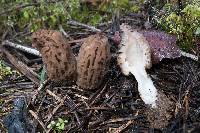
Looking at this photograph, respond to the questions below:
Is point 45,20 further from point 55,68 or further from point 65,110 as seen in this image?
point 65,110

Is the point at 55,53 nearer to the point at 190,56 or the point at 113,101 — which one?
the point at 113,101

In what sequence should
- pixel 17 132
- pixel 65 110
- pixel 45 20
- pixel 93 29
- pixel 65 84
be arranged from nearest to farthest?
pixel 17 132 < pixel 65 110 < pixel 65 84 < pixel 93 29 < pixel 45 20

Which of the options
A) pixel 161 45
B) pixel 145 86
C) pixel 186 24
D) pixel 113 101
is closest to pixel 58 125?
pixel 113 101

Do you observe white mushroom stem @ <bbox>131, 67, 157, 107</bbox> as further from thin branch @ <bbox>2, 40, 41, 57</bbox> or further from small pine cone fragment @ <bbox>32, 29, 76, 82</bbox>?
thin branch @ <bbox>2, 40, 41, 57</bbox>

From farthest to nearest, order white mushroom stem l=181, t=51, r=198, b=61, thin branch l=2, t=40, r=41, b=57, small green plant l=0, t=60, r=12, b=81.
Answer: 1. thin branch l=2, t=40, r=41, b=57
2. small green plant l=0, t=60, r=12, b=81
3. white mushroom stem l=181, t=51, r=198, b=61

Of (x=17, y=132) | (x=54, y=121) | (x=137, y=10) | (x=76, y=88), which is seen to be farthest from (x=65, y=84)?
(x=137, y=10)

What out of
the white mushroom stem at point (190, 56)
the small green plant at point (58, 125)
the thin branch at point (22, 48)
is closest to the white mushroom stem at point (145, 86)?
the white mushroom stem at point (190, 56)

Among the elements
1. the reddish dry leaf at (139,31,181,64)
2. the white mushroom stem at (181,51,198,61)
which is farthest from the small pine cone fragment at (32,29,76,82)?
the white mushroom stem at (181,51,198,61)
